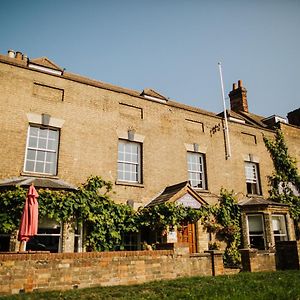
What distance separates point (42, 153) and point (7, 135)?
1.58 m

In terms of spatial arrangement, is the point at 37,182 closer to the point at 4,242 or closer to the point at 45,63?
the point at 4,242

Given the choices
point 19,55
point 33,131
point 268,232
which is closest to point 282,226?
point 268,232

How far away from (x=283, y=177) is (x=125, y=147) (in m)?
11.3

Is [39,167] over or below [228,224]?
over

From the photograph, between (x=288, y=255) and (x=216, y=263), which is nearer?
(x=216, y=263)

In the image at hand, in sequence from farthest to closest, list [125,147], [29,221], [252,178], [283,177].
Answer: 1. [283,177]
2. [252,178]
3. [125,147]
4. [29,221]

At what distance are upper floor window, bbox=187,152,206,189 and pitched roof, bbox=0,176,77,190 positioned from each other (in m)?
6.93

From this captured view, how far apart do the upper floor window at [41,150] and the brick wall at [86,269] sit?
5.59m

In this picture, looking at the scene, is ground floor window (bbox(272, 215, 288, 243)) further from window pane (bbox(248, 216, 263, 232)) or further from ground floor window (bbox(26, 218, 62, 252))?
ground floor window (bbox(26, 218, 62, 252))

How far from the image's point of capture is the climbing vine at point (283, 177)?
63.0ft

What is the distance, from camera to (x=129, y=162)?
15086 millimetres

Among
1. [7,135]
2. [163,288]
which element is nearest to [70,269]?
[163,288]

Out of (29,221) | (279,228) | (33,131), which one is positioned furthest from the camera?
(279,228)

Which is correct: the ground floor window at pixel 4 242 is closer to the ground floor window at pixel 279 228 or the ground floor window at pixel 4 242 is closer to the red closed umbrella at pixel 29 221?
the red closed umbrella at pixel 29 221
